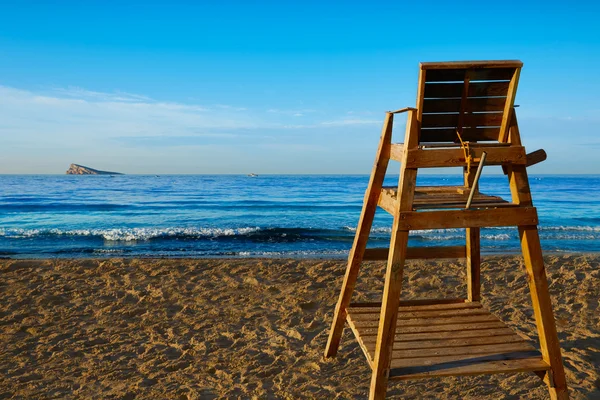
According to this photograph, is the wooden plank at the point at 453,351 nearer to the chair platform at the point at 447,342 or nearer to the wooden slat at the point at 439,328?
the chair platform at the point at 447,342

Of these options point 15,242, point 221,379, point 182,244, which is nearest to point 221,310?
point 221,379

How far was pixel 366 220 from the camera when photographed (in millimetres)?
3977

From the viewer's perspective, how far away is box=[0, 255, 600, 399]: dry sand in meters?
4.18

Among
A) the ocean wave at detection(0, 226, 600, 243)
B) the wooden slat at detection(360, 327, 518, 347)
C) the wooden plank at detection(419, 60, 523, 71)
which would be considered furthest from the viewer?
the ocean wave at detection(0, 226, 600, 243)

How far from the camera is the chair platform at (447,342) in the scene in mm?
3188

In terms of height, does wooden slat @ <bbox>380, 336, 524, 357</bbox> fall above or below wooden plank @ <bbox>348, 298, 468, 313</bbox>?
below

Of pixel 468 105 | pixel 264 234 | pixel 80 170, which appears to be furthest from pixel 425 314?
pixel 80 170

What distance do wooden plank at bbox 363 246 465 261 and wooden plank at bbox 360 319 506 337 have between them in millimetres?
606

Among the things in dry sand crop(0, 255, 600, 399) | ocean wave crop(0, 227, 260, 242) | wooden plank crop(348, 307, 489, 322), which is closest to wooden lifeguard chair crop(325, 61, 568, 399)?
wooden plank crop(348, 307, 489, 322)

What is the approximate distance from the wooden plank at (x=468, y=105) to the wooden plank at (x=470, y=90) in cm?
3

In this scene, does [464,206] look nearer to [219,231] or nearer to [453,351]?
[453,351]

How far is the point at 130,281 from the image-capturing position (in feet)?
25.3

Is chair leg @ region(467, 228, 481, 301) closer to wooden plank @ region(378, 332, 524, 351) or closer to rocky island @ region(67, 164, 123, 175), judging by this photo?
wooden plank @ region(378, 332, 524, 351)

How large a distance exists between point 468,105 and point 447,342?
180 centimetres
